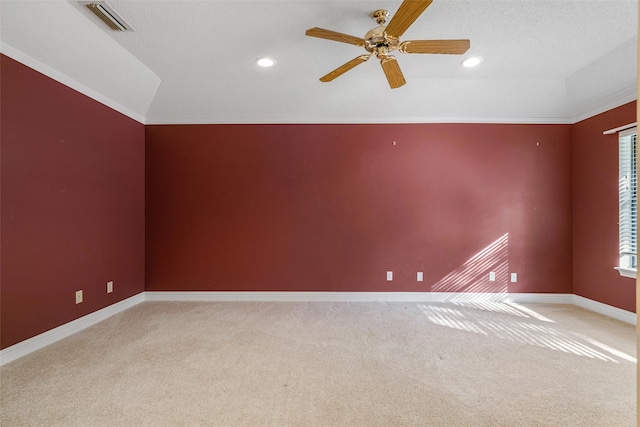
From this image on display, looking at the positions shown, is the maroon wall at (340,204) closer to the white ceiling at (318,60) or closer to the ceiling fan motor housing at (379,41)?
the white ceiling at (318,60)

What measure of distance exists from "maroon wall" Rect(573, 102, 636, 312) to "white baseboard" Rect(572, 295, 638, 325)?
5cm

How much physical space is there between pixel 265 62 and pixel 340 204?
1.98m

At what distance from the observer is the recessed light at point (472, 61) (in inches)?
108

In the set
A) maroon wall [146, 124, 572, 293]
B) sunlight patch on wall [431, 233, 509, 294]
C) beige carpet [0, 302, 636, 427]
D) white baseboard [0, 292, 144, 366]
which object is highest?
maroon wall [146, 124, 572, 293]

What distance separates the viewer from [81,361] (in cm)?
218

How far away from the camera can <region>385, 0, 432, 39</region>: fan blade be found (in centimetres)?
148

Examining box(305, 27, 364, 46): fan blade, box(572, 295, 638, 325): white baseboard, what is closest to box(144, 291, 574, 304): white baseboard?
box(572, 295, 638, 325): white baseboard

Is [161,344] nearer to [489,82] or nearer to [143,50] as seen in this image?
Result: [143,50]

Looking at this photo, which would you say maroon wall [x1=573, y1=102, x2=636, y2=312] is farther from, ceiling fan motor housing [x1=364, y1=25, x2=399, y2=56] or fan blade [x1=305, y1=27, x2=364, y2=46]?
fan blade [x1=305, y1=27, x2=364, y2=46]

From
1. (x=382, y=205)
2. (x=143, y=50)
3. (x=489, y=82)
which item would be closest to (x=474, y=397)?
(x=382, y=205)

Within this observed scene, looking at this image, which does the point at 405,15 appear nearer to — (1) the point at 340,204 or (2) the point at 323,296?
(1) the point at 340,204

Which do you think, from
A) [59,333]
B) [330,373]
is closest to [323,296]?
[330,373]

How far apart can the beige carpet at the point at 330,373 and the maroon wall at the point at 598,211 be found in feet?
1.51

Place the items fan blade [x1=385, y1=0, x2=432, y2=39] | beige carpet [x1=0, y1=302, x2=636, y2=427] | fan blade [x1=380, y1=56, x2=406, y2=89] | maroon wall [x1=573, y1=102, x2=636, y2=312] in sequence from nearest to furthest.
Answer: fan blade [x1=385, y1=0, x2=432, y2=39]
beige carpet [x1=0, y1=302, x2=636, y2=427]
fan blade [x1=380, y1=56, x2=406, y2=89]
maroon wall [x1=573, y1=102, x2=636, y2=312]
